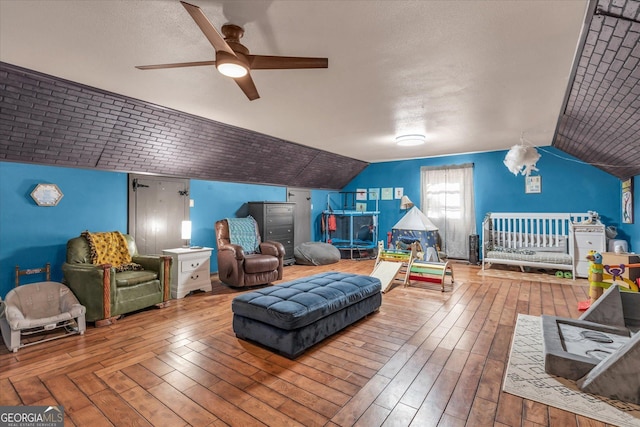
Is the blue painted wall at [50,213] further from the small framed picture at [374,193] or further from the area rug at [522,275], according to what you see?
the area rug at [522,275]

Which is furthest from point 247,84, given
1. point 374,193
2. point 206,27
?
A: point 374,193

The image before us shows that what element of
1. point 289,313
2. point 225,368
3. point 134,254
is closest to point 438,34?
point 289,313

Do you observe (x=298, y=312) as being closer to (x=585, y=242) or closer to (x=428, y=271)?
(x=428, y=271)

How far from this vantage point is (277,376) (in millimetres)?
2283

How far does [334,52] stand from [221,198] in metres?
3.98

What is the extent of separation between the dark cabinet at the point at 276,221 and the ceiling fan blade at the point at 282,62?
3.91 metres

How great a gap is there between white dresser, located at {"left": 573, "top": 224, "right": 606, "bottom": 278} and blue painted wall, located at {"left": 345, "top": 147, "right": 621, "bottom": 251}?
82cm

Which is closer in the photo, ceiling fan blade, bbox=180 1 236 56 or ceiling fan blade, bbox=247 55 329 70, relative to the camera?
ceiling fan blade, bbox=180 1 236 56

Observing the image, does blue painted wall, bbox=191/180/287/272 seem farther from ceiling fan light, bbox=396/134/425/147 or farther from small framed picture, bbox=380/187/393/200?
small framed picture, bbox=380/187/393/200

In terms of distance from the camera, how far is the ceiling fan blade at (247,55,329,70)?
83.7 inches

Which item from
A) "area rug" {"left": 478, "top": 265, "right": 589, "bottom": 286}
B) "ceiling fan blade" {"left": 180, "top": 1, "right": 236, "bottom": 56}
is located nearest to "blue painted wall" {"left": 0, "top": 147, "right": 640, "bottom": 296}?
"area rug" {"left": 478, "top": 265, "right": 589, "bottom": 286}

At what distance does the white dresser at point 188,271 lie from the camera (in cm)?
428

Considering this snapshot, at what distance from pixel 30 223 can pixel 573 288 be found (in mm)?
7473

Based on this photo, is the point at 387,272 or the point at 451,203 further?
Result: the point at 451,203
